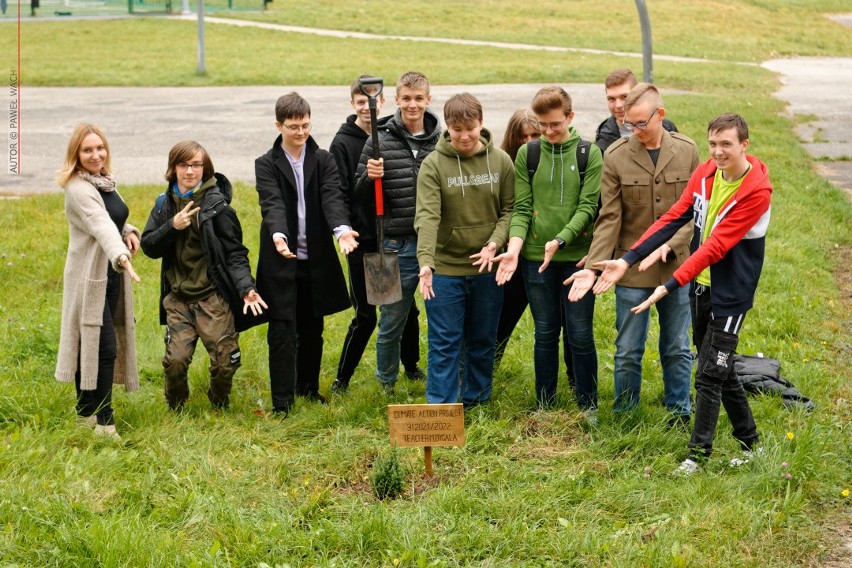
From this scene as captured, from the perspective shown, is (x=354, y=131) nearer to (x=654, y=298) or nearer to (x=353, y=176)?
(x=353, y=176)

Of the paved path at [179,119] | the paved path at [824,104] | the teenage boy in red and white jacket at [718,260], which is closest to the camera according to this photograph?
the teenage boy in red and white jacket at [718,260]

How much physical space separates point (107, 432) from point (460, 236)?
2184 millimetres

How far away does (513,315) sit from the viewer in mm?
6652

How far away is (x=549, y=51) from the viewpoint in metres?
28.0

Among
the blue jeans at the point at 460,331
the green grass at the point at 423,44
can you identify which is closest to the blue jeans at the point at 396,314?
the blue jeans at the point at 460,331

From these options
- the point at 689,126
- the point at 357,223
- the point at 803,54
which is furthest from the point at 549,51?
→ the point at 357,223

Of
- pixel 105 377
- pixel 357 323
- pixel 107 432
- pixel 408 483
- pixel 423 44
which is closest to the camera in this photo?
pixel 408 483

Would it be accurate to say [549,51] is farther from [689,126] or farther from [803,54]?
[689,126]

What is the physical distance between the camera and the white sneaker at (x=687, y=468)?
5.01m

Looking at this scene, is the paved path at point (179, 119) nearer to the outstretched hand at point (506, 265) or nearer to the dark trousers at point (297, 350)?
the dark trousers at point (297, 350)

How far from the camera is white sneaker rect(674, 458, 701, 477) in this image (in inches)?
197

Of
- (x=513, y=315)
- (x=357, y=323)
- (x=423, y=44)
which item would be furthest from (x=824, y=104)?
(x=357, y=323)

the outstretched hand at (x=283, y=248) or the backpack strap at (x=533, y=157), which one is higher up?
the backpack strap at (x=533, y=157)

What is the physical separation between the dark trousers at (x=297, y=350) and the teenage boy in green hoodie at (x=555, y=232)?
1.29m
